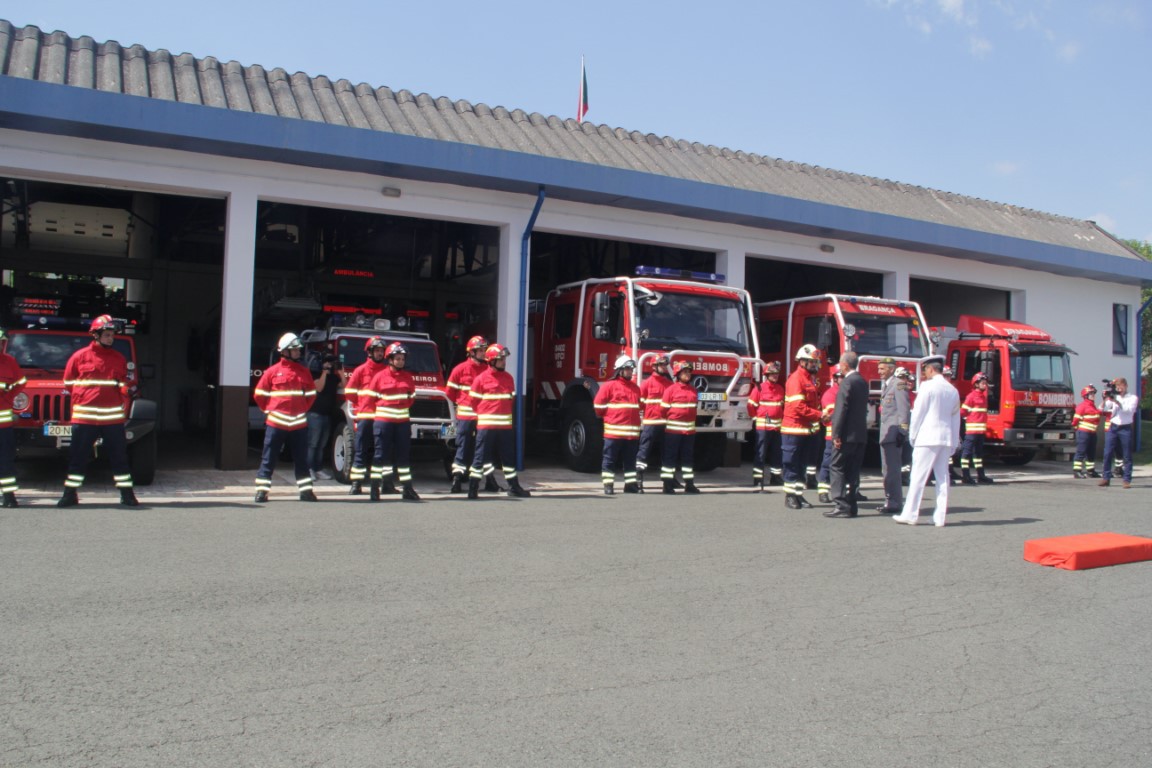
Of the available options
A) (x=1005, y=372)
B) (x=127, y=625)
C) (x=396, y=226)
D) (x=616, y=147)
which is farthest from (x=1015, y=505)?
(x=396, y=226)

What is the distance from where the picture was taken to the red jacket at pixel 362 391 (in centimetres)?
1123

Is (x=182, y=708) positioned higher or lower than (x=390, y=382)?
lower

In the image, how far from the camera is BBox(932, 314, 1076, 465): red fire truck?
17469 millimetres

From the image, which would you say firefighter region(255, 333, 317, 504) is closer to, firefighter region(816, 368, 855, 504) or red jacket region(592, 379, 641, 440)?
red jacket region(592, 379, 641, 440)

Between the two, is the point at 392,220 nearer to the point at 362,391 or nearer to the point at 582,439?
the point at 582,439

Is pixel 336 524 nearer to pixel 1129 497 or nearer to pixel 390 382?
pixel 390 382

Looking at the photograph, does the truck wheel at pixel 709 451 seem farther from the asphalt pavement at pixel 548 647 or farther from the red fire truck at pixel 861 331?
the asphalt pavement at pixel 548 647

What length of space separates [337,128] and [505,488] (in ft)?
17.9

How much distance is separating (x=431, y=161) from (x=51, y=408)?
19.8 feet

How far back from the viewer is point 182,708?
4.03 metres

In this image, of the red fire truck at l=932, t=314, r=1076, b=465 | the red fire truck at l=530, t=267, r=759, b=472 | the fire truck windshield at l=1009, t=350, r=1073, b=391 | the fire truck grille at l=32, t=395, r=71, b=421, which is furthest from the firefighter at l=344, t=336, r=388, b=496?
the fire truck windshield at l=1009, t=350, r=1073, b=391

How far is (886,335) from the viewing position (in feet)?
52.5

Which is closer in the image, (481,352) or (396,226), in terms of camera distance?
(481,352)

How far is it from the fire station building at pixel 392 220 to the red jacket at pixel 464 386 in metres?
3.12
